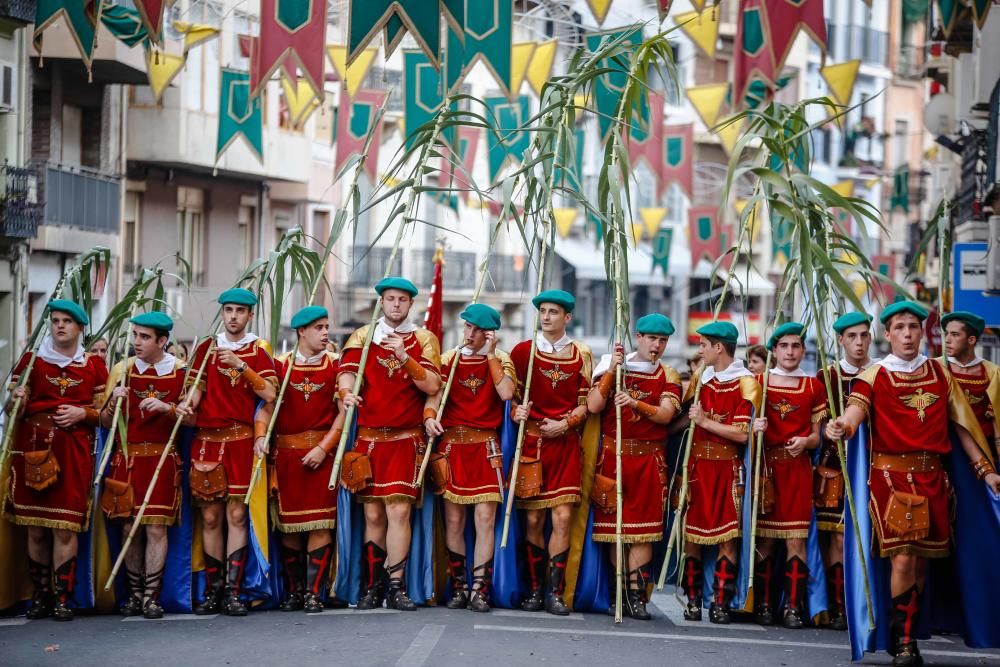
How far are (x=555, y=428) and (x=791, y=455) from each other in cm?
143

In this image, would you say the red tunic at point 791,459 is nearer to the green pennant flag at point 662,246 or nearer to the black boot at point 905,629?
the black boot at point 905,629

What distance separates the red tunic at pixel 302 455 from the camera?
10547 mm

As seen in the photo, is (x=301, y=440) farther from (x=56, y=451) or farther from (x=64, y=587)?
(x=64, y=587)

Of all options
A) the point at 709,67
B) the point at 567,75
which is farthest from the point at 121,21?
the point at 709,67

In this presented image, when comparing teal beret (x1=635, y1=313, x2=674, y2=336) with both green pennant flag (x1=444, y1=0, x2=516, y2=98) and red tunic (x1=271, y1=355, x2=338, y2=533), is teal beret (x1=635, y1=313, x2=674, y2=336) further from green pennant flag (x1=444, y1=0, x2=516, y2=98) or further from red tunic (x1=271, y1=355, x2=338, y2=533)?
green pennant flag (x1=444, y1=0, x2=516, y2=98)

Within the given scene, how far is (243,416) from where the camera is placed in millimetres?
10492

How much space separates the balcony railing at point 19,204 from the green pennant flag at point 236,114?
2960 mm

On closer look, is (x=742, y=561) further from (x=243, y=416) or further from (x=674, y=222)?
(x=674, y=222)

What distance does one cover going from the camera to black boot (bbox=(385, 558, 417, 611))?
1047 centimetres

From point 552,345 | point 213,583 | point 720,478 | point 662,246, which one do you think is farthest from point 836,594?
point 662,246

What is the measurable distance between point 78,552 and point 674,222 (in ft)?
147

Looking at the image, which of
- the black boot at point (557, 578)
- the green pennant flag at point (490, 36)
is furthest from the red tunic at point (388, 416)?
the green pennant flag at point (490, 36)

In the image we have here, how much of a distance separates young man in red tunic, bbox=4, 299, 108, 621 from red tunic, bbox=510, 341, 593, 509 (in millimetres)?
2618

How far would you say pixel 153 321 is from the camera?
10.4 meters
